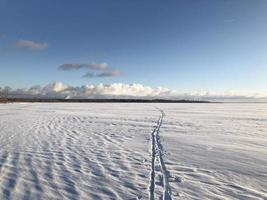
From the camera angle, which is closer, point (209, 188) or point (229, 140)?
point (209, 188)

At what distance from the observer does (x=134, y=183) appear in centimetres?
522

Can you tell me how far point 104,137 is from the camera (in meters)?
11.0

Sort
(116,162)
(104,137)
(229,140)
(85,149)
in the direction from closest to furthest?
(116,162) → (85,149) → (229,140) → (104,137)

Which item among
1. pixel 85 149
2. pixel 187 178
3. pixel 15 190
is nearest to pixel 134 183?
pixel 187 178

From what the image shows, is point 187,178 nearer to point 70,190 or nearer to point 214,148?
point 70,190

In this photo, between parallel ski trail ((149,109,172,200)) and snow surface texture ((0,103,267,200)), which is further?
snow surface texture ((0,103,267,200))

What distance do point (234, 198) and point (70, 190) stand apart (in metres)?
3.02

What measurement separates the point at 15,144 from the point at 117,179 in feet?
17.8

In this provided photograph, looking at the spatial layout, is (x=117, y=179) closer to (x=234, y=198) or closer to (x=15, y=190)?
(x=15, y=190)

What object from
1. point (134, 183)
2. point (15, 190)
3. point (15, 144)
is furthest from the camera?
point (15, 144)

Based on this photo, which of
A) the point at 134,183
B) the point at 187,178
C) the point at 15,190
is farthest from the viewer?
the point at 187,178

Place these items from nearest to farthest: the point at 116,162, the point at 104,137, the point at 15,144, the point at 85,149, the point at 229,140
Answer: the point at 116,162 → the point at 85,149 → the point at 15,144 → the point at 229,140 → the point at 104,137

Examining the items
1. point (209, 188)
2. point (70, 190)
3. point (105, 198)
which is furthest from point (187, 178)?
point (70, 190)

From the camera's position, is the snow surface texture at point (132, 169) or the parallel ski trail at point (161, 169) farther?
the snow surface texture at point (132, 169)
